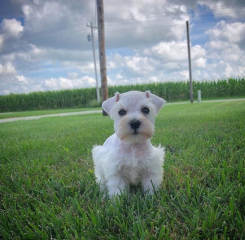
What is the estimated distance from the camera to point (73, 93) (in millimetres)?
37688

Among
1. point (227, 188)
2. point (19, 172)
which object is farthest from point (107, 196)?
point (19, 172)

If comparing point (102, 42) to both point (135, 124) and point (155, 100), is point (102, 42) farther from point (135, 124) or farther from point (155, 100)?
point (135, 124)

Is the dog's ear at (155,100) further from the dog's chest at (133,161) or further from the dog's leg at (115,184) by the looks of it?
the dog's leg at (115,184)

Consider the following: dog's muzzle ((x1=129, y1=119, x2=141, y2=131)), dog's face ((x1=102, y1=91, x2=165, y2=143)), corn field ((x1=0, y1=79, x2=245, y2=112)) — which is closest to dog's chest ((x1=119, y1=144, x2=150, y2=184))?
dog's face ((x1=102, y1=91, x2=165, y2=143))

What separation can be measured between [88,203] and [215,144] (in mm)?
2902

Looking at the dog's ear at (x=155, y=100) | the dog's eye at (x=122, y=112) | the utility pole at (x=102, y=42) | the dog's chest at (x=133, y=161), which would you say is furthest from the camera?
the utility pole at (x=102, y=42)

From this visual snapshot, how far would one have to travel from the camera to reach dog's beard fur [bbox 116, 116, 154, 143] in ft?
7.99

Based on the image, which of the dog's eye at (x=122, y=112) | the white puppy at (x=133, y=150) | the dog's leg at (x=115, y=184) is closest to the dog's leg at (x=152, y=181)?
the white puppy at (x=133, y=150)

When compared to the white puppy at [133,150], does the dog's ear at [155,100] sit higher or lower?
higher

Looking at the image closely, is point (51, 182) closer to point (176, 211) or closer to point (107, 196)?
point (107, 196)

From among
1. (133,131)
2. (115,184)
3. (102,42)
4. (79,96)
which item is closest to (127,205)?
(115,184)

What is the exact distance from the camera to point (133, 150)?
8.48 ft

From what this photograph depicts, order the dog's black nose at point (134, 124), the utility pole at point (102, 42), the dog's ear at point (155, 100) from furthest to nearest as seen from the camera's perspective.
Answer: the utility pole at point (102, 42) < the dog's ear at point (155, 100) < the dog's black nose at point (134, 124)

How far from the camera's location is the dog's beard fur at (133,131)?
2.44 meters
